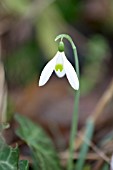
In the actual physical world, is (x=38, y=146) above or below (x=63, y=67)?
below

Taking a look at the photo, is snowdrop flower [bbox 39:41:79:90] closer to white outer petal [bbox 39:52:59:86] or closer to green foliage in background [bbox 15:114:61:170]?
white outer petal [bbox 39:52:59:86]

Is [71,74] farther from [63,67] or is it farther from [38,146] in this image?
[38,146]

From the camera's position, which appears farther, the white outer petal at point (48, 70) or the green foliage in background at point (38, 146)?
the green foliage in background at point (38, 146)

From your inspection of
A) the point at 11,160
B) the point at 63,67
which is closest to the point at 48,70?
the point at 63,67

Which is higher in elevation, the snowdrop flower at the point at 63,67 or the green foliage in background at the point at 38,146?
the snowdrop flower at the point at 63,67

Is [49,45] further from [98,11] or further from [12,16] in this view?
[98,11]

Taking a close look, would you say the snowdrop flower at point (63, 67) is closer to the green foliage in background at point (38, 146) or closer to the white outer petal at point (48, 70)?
the white outer petal at point (48, 70)

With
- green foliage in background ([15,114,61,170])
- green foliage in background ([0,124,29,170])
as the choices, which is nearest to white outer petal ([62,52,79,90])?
green foliage in background ([0,124,29,170])

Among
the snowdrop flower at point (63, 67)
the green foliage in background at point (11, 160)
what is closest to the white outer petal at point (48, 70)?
the snowdrop flower at point (63, 67)
